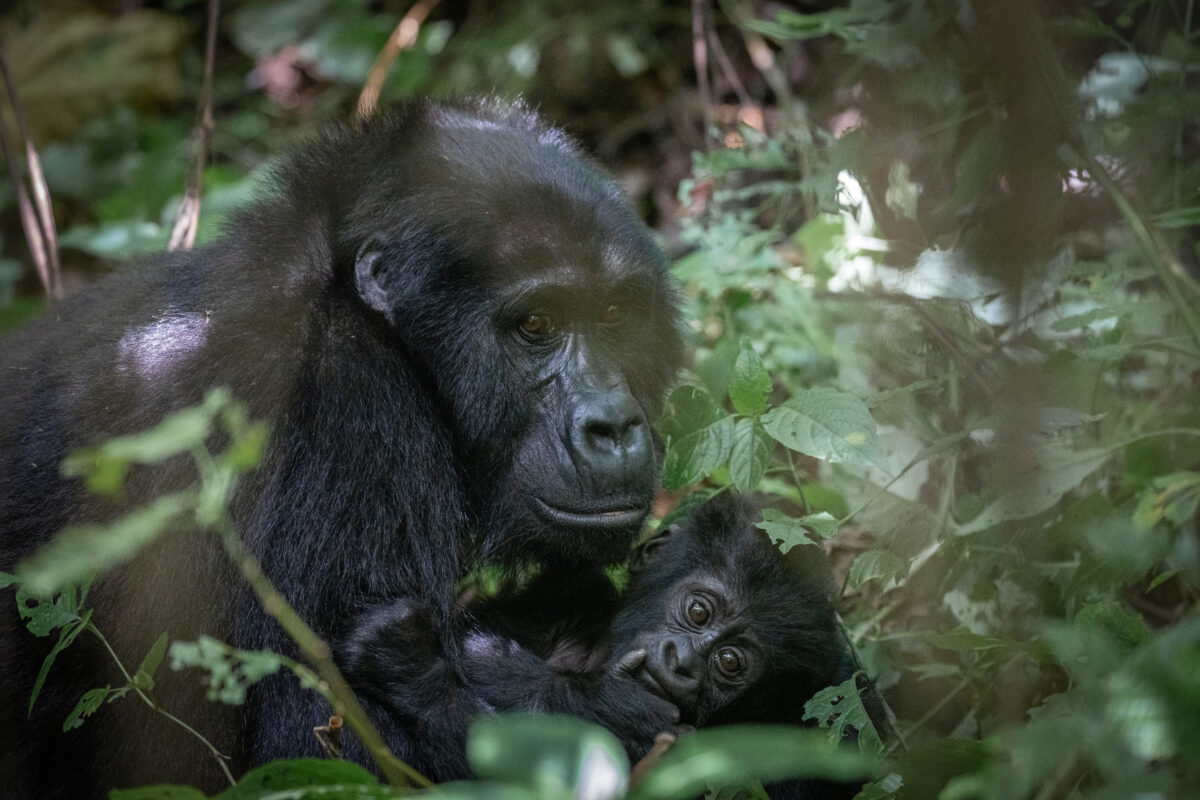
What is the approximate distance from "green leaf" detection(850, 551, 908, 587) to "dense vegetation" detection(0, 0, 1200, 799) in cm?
1

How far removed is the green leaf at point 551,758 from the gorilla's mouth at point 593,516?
1449mm

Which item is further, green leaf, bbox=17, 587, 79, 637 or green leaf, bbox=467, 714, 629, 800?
green leaf, bbox=17, 587, 79, 637

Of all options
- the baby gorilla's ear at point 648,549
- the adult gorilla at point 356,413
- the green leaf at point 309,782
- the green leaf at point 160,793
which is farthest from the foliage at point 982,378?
the green leaf at point 160,793

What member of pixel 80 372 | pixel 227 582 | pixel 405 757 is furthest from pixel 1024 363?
pixel 80 372

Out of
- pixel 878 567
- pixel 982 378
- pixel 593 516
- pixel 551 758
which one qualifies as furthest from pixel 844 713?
pixel 551 758

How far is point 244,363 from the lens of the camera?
2736 millimetres

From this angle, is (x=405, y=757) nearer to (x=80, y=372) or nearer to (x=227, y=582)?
(x=227, y=582)

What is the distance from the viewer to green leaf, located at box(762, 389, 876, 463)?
2.92m

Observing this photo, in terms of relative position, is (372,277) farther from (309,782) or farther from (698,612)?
(309,782)

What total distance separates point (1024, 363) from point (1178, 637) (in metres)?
1.86

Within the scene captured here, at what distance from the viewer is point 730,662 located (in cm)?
300

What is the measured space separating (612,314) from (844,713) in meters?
1.28

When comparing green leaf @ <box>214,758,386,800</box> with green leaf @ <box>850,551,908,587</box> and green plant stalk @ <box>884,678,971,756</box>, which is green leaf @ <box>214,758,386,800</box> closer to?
green leaf @ <box>850,551,908,587</box>

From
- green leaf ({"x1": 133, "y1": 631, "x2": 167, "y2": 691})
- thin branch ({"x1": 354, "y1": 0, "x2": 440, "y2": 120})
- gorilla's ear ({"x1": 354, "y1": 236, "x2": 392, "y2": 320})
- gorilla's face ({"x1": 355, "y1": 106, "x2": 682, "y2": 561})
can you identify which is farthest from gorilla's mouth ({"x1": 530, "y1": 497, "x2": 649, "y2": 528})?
thin branch ({"x1": 354, "y1": 0, "x2": 440, "y2": 120})
